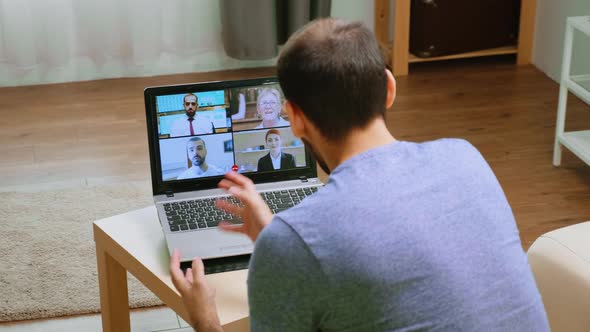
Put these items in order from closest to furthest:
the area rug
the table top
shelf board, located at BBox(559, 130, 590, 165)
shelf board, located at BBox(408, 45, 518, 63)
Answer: the table top, the area rug, shelf board, located at BBox(559, 130, 590, 165), shelf board, located at BBox(408, 45, 518, 63)

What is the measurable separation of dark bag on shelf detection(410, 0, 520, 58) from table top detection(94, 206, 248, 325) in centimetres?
248

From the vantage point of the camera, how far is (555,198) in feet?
10.2

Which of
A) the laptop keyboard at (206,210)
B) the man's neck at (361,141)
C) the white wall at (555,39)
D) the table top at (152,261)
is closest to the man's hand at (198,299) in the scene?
the table top at (152,261)

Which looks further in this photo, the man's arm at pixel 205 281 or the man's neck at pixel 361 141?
the man's arm at pixel 205 281

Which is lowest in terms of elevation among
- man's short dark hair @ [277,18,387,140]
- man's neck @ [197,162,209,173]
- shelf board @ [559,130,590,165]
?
shelf board @ [559,130,590,165]

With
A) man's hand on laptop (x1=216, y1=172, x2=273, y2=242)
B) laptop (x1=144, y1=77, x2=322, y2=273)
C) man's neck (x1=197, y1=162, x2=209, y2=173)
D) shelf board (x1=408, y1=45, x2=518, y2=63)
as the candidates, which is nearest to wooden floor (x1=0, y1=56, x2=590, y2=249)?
shelf board (x1=408, y1=45, x2=518, y2=63)

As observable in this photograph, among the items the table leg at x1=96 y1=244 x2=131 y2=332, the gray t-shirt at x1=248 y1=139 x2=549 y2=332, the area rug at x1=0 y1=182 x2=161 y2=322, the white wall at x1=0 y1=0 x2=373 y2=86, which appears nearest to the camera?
the gray t-shirt at x1=248 y1=139 x2=549 y2=332

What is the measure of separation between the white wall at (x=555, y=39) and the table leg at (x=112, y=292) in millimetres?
2548

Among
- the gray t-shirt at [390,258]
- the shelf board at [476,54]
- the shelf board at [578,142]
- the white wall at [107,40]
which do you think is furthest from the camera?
the shelf board at [476,54]

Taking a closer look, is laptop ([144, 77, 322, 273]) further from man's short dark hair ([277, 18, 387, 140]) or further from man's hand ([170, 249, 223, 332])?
man's short dark hair ([277, 18, 387, 140])

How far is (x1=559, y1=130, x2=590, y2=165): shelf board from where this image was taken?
3.15 m

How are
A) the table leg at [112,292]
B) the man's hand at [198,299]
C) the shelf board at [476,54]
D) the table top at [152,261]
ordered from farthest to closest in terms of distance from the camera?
the shelf board at [476,54], the table leg at [112,292], the table top at [152,261], the man's hand at [198,299]

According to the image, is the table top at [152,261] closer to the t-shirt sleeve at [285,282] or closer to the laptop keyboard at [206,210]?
the laptop keyboard at [206,210]

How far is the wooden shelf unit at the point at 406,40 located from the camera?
13.6 feet
